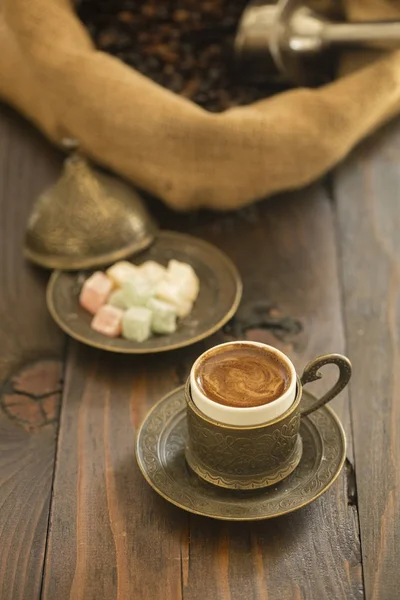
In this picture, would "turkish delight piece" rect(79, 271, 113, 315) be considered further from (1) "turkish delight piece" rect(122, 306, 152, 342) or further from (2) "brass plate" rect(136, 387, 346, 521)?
(2) "brass plate" rect(136, 387, 346, 521)

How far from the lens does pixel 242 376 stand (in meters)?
1.00

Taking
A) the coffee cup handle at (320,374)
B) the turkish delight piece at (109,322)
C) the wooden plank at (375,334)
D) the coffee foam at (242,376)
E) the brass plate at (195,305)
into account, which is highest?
the coffee foam at (242,376)

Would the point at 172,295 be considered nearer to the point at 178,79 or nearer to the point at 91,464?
the point at 91,464

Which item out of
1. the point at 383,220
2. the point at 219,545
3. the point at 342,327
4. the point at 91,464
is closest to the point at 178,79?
the point at 383,220

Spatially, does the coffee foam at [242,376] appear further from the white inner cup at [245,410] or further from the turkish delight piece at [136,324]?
the turkish delight piece at [136,324]

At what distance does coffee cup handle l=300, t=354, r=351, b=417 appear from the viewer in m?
0.99

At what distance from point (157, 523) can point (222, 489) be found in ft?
0.30

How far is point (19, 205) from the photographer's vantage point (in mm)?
1629

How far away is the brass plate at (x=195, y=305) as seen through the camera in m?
1.25

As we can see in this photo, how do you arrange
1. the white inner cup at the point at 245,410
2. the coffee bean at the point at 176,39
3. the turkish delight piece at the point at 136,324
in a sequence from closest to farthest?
1. the white inner cup at the point at 245,410
2. the turkish delight piece at the point at 136,324
3. the coffee bean at the point at 176,39

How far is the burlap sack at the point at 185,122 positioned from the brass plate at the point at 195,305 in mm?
124

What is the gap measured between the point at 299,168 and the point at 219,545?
0.76m

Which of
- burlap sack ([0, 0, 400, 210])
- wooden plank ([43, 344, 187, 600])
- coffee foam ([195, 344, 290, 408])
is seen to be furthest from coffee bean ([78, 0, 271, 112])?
coffee foam ([195, 344, 290, 408])

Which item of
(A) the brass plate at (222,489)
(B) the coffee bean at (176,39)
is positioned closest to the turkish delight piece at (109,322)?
(A) the brass plate at (222,489)
